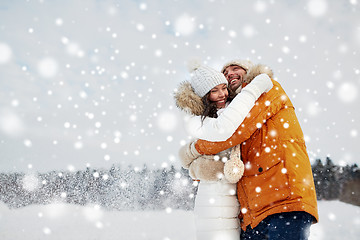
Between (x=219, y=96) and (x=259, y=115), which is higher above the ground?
(x=219, y=96)

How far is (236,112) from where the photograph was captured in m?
1.89

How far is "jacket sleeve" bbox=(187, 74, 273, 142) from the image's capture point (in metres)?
1.89

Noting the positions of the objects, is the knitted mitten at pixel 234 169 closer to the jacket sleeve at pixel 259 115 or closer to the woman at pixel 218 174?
the woman at pixel 218 174

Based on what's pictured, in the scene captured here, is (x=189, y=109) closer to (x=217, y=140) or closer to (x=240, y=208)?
(x=217, y=140)

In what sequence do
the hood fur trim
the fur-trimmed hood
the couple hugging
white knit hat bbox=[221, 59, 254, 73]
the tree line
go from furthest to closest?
1. the tree line
2. white knit hat bbox=[221, 59, 254, 73]
3. the hood fur trim
4. the fur-trimmed hood
5. the couple hugging

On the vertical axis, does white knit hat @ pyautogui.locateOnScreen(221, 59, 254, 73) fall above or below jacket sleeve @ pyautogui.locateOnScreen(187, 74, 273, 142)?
above

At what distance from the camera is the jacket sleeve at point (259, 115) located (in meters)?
1.90

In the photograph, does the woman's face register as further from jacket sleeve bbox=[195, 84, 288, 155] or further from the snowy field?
the snowy field

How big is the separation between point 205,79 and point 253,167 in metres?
0.96

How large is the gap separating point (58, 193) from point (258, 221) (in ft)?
84.7

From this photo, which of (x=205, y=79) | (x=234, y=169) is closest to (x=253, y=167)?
(x=234, y=169)

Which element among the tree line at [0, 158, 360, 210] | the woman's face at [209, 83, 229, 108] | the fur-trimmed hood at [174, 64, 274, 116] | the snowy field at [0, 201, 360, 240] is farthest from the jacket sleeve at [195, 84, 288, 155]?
the tree line at [0, 158, 360, 210]

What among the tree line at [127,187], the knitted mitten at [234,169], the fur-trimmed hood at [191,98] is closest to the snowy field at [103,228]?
the fur-trimmed hood at [191,98]

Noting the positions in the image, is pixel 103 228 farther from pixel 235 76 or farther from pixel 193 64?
pixel 235 76
